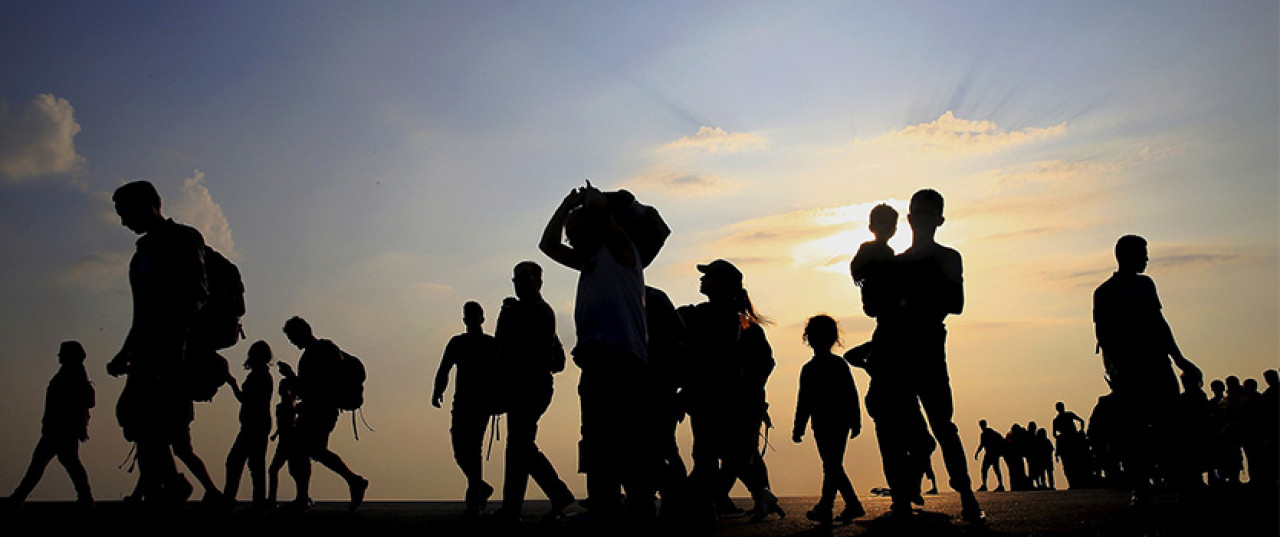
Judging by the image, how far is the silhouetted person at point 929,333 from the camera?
564 centimetres

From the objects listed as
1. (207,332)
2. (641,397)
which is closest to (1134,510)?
(641,397)

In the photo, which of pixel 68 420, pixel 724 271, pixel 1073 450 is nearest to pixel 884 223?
pixel 724 271

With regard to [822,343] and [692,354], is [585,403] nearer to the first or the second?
[692,354]

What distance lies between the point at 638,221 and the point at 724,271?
2534 mm

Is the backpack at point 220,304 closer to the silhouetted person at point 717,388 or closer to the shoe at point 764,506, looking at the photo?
the silhouetted person at point 717,388

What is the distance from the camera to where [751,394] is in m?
7.43

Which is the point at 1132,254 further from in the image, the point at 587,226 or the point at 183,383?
the point at 183,383

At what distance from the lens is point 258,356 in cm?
1031

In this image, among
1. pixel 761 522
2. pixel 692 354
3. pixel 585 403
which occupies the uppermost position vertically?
pixel 692 354

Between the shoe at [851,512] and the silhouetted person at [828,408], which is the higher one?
the silhouetted person at [828,408]

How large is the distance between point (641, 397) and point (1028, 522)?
3.52 meters

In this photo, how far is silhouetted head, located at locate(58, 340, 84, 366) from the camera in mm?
10781

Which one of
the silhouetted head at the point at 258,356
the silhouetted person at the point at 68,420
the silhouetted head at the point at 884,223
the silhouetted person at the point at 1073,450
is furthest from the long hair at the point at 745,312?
the silhouetted person at the point at 1073,450

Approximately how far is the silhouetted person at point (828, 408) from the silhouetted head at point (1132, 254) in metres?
2.26
